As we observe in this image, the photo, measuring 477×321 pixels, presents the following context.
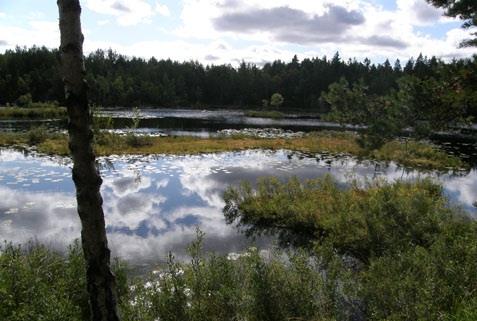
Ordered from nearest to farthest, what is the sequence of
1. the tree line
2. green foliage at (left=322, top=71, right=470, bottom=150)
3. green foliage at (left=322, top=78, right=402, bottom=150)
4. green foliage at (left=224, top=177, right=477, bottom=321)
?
green foliage at (left=224, top=177, right=477, bottom=321) → green foliage at (left=322, top=71, right=470, bottom=150) → green foliage at (left=322, top=78, right=402, bottom=150) → the tree line

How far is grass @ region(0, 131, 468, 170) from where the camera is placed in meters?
36.6

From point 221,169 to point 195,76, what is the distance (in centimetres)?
12735

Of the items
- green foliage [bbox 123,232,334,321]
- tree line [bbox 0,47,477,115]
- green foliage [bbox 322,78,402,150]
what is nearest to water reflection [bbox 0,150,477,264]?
green foliage [bbox 322,78,402,150]

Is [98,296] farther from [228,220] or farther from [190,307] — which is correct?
[228,220]

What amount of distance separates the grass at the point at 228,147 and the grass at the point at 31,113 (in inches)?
1337

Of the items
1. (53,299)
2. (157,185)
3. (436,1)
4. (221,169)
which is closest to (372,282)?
(53,299)

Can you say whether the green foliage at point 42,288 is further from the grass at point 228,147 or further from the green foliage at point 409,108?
the grass at point 228,147

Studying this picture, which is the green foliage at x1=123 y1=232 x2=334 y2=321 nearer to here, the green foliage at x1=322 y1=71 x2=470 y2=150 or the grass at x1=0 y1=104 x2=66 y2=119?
the green foliage at x1=322 y1=71 x2=470 y2=150

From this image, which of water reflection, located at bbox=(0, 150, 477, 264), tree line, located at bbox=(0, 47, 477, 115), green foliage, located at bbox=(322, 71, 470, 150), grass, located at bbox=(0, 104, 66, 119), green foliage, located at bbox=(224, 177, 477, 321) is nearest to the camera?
green foliage, located at bbox=(224, 177, 477, 321)

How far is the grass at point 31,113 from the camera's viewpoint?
240ft

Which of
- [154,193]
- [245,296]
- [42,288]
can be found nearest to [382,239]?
[245,296]

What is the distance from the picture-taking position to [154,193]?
2270 cm

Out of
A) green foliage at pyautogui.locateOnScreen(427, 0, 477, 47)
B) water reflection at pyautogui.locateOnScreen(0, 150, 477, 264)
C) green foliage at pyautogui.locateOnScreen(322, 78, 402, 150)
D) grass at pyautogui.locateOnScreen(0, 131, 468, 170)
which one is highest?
green foliage at pyautogui.locateOnScreen(427, 0, 477, 47)

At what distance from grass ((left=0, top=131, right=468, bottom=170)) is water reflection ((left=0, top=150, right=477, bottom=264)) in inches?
103
